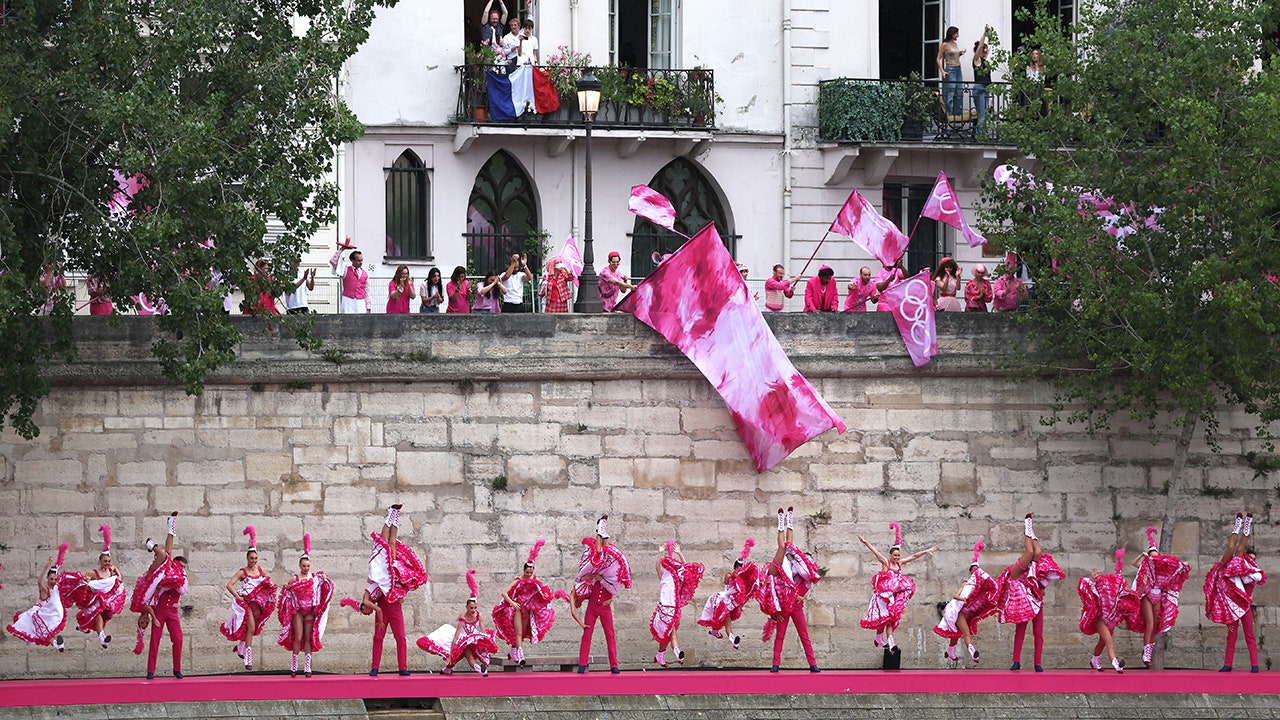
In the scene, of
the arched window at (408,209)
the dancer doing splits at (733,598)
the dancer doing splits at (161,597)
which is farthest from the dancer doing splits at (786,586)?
the arched window at (408,209)

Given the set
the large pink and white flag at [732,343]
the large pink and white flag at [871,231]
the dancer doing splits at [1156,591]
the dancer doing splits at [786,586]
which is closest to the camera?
the dancer doing splits at [786,586]

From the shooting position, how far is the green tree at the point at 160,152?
59.2ft

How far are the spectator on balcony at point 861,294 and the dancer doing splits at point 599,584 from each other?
181 inches

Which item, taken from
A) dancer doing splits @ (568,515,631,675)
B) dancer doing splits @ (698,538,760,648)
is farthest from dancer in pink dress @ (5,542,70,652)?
dancer doing splits @ (698,538,760,648)

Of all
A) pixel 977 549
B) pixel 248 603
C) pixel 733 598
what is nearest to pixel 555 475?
pixel 733 598

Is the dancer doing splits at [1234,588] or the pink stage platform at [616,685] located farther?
the dancer doing splits at [1234,588]

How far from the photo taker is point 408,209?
26062mm

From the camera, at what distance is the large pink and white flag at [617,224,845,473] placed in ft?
69.3

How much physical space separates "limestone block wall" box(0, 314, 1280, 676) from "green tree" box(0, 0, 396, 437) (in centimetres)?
135

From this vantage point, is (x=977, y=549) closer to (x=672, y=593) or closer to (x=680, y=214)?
(x=672, y=593)

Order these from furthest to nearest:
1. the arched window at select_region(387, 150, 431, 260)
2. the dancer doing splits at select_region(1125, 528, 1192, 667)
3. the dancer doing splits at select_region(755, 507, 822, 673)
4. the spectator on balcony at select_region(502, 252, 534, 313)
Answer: the arched window at select_region(387, 150, 431, 260) → the spectator on balcony at select_region(502, 252, 534, 313) → the dancer doing splits at select_region(1125, 528, 1192, 667) → the dancer doing splits at select_region(755, 507, 822, 673)

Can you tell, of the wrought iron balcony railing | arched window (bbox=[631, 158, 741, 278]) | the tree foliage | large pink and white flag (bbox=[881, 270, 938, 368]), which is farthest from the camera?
arched window (bbox=[631, 158, 741, 278])

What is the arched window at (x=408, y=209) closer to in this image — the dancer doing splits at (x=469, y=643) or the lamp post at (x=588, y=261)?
the lamp post at (x=588, y=261)

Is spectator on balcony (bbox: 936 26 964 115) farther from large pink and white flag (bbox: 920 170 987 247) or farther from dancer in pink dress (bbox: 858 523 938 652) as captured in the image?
dancer in pink dress (bbox: 858 523 938 652)
